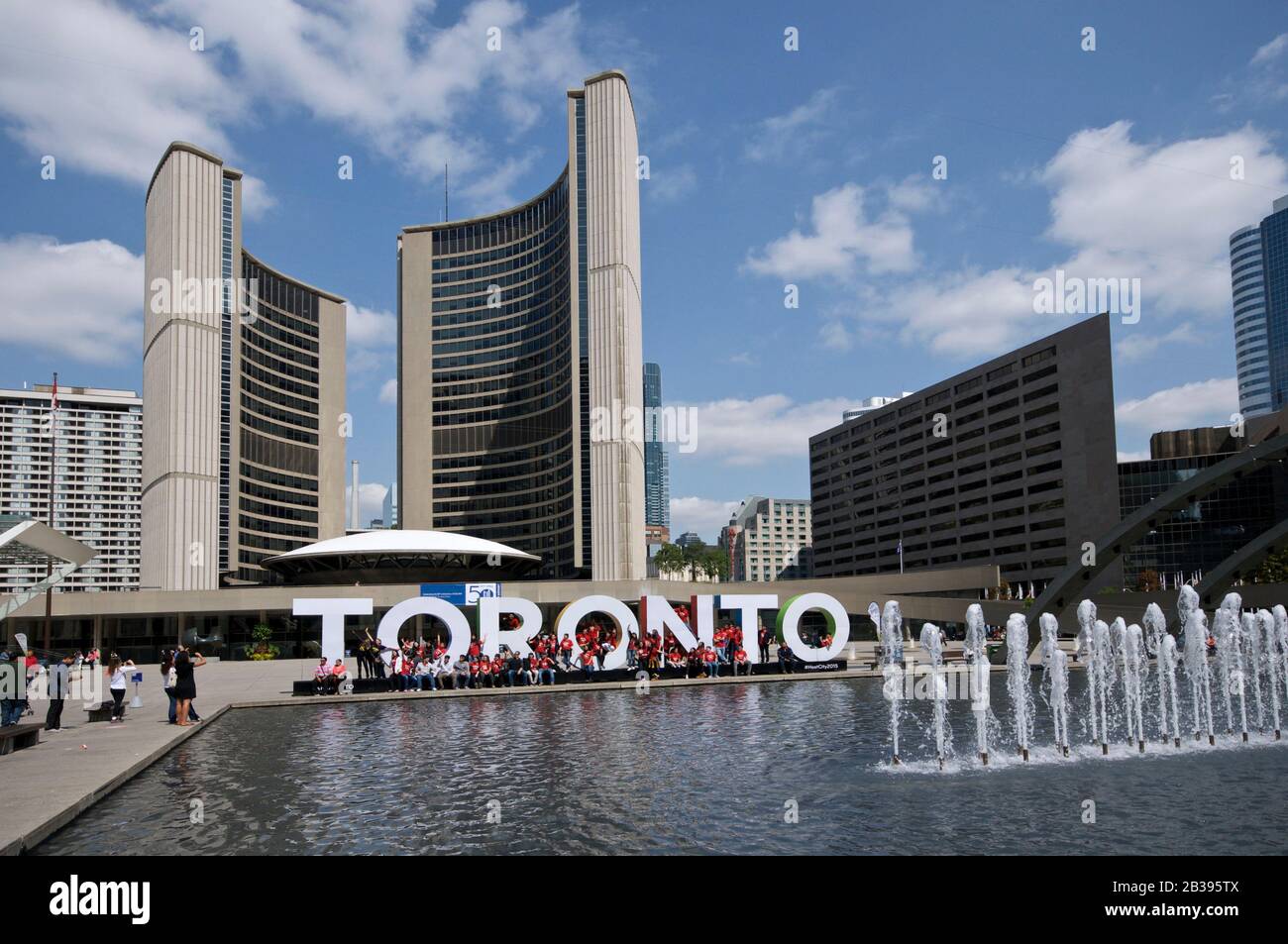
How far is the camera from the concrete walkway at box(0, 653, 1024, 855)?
13672mm

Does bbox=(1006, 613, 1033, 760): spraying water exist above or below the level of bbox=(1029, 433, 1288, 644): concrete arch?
below

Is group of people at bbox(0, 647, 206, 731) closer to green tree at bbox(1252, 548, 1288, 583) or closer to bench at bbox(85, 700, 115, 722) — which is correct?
bench at bbox(85, 700, 115, 722)

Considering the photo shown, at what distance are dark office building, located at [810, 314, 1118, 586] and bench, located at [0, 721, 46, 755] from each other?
119342 millimetres

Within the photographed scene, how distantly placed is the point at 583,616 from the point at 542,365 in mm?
98347

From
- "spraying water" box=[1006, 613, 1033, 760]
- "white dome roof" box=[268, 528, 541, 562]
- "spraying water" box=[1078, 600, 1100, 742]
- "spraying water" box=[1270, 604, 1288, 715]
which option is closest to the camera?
"spraying water" box=[1006, 613, 1033, 760]

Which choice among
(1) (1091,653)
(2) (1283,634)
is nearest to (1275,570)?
(2) (1283,634)

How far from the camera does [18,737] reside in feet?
66.9

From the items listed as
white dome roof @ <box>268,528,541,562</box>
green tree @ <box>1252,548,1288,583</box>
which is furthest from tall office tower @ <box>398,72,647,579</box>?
green tree @ <box>1252,548,1288,583</box>

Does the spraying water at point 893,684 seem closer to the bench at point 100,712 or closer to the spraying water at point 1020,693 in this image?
the spraying water at point 1020,693

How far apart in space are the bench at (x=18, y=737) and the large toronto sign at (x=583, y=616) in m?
14.7

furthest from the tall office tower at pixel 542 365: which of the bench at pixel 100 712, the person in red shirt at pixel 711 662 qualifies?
the bench at pixel 100 712

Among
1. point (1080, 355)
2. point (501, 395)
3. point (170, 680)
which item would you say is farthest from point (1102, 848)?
point (501, 395)

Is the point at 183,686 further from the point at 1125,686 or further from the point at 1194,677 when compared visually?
the point at 1125,686
